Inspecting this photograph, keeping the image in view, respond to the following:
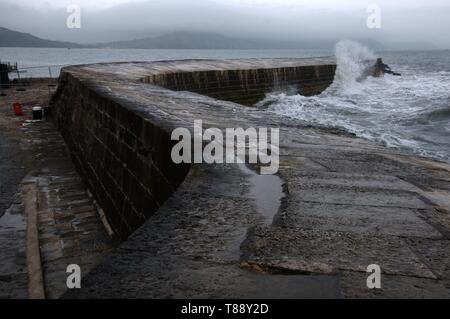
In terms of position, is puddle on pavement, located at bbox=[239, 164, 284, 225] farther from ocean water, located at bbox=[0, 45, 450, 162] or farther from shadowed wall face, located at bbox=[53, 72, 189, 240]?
ocean water, located at bbox=[0, 45, 450, 162]

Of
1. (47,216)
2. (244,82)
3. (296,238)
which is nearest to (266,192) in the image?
(296,238)

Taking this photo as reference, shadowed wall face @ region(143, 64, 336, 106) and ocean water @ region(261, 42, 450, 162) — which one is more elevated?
shadowed wall face @ region(143, 64, 336, 106)

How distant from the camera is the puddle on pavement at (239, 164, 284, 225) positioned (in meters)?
3.02

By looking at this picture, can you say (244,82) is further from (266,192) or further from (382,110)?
(266,192)

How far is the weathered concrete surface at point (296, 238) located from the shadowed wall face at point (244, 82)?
854cm

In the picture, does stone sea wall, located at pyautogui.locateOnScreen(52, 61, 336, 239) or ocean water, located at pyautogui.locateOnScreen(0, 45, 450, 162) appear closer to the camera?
stone sea wall, located at pyautogui.locateOnScreen(52, 61, 336, 239)

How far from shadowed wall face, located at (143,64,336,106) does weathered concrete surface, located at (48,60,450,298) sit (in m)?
8.54

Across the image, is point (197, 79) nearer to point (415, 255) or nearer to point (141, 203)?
point (141, 203)

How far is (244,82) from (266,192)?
12.4 m

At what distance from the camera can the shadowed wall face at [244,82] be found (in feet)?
44.3

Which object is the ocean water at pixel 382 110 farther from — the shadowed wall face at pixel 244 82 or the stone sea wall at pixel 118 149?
the stone sea wall at pixel 118 149

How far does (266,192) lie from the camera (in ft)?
11.2

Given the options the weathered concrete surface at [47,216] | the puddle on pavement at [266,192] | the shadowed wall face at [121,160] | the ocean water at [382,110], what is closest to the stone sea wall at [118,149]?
the shadowed wall face at [121,160]

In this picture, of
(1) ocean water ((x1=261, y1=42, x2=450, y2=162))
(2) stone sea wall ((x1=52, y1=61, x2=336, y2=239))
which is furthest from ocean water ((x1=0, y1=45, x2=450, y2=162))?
(2) stone sea wall ((x1=52, y1=61, x2=336, y2=239))
